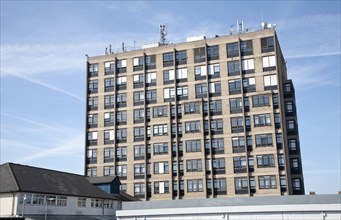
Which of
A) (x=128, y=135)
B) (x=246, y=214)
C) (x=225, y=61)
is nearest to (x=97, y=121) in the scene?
(x=128, y=135)

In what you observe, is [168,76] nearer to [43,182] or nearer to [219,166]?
[219,166]

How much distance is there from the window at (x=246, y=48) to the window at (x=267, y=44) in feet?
7.43

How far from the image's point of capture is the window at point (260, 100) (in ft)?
242

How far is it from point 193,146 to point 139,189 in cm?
1307

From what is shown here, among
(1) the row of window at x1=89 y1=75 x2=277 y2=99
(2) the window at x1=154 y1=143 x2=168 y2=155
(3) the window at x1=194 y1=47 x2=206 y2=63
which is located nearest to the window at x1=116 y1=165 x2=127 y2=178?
(2) the window at x1=154 y1=143 x2=168 y2=155

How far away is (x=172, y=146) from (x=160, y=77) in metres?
14.0

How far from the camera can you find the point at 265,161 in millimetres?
71375

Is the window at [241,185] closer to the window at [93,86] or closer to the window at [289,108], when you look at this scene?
the window at [289,108]

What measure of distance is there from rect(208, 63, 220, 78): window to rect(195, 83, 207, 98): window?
2383mm

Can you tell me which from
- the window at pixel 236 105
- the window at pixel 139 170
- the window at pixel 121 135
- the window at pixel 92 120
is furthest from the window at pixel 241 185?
the window at pixel 92 120

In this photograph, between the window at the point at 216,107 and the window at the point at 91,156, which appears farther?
the window at the point at 91,156

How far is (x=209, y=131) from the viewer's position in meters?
76.2

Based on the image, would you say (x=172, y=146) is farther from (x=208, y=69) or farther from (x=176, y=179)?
(x=208, y=69)

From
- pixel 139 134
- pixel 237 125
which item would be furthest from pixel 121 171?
pixel 237 125
